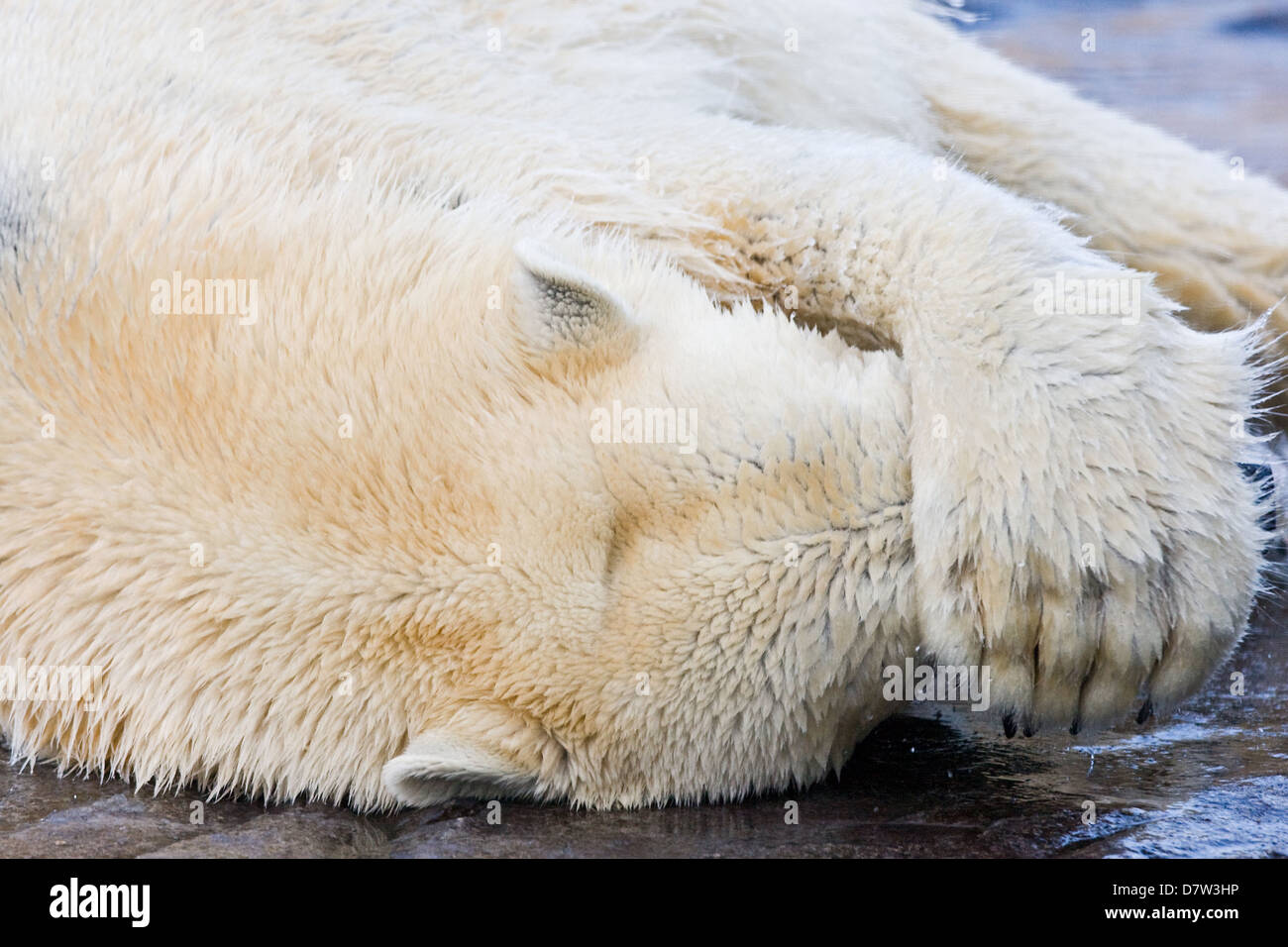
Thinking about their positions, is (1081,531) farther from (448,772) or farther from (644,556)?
(448,772)

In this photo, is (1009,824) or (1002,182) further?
(1002,182)

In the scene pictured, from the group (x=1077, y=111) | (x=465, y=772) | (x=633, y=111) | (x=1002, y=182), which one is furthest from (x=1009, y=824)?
(x=1077, y=111)

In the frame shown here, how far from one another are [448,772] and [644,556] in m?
0.37

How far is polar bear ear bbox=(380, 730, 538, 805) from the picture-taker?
6.22ft

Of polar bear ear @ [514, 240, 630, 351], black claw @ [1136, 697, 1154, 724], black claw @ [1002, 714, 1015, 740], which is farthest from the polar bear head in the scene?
black claw @ [1136, 697, 1154, 724]

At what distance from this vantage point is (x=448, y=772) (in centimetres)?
191

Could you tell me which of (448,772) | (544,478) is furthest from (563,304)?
(448,772)

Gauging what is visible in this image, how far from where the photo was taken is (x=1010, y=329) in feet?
6.65

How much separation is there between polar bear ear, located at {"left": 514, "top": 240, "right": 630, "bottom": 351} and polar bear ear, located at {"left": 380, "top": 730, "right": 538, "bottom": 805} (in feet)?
1.75

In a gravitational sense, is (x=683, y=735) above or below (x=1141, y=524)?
below

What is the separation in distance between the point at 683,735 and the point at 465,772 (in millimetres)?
285

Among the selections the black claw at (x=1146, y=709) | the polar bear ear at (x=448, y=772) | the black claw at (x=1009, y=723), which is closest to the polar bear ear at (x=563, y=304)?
the polar bear ear at (x=448, y=772)

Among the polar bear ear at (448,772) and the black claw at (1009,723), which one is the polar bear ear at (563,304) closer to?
the polar bear ear at (448,772)
